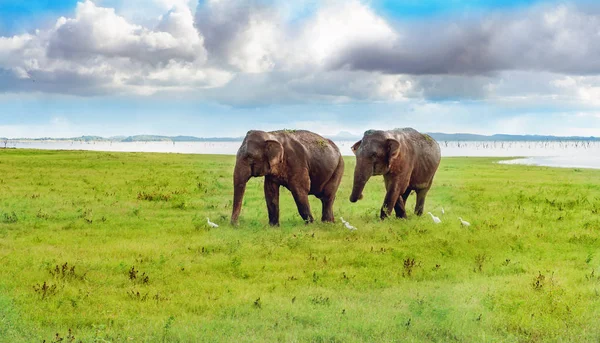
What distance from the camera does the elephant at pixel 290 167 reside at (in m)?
17.0

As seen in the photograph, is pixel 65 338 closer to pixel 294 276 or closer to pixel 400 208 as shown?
pixel 294 276

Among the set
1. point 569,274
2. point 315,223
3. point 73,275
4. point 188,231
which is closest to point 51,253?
point 73,275

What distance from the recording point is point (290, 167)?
699 inches

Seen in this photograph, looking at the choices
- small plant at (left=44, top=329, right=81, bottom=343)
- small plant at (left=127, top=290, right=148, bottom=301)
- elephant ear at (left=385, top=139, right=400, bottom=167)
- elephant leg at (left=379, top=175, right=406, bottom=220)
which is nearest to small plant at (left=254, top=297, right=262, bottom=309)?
small plant at (left=127, top=290, right=148, bottom=301)

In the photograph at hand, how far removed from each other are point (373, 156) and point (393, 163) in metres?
0.80

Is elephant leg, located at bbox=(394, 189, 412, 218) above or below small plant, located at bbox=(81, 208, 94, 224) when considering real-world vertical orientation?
above

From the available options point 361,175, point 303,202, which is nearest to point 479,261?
point 361,175

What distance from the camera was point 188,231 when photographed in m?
17.5

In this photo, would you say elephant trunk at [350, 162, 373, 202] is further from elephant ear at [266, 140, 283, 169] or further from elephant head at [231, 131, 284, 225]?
elephant ear at [266, 140, 283, 169]

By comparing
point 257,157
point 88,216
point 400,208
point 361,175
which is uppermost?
point 257,157

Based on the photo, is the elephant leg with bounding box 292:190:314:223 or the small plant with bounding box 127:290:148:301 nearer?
the small plant with bounding box 127:290:148:301

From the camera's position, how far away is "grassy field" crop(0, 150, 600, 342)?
914cm

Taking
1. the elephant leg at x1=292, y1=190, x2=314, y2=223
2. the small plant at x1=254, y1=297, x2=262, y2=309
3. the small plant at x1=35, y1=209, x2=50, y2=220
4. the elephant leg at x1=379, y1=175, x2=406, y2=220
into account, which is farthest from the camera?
the small plant at x1=35, y1=209, x2=50, y2=220

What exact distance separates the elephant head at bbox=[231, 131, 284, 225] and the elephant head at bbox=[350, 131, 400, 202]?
2.77m
